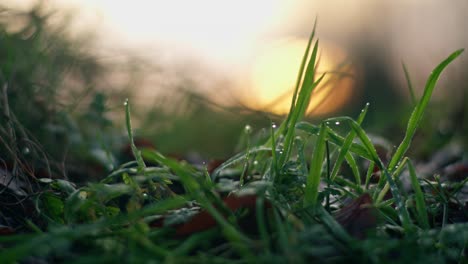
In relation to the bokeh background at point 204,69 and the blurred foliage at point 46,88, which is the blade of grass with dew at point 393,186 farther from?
the blurred foliage at point 46,88

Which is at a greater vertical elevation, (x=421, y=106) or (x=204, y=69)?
(x=421, y=106)

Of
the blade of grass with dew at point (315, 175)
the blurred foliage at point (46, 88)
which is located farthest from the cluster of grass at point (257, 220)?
the blurred foliage at point (46, 88)

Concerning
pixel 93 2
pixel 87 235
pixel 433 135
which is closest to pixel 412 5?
pixel 433 135

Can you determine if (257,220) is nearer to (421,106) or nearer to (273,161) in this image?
(273,161)

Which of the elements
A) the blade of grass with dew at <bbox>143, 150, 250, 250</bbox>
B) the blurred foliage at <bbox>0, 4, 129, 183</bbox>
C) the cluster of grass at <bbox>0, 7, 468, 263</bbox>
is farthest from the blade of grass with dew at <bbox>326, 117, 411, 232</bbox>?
the blurred foliage at <bbox>0, 4, 129, 183</bbox>

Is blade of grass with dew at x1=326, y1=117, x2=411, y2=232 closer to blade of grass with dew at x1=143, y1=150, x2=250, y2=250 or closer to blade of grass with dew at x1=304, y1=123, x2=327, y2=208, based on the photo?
blade of grass with dew at x1=304, y1=123, x2=327, y2=208

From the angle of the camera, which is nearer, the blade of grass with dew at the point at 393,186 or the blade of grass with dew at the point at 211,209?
the blade of grass with dew at the point at 211,209

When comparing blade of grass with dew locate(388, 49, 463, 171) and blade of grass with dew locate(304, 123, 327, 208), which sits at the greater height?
blade of grass with dew locate(388, 49, 463, 171)

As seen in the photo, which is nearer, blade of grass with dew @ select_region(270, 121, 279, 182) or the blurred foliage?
blade of grass with dew @ select_region(270, 121, 279, 182)

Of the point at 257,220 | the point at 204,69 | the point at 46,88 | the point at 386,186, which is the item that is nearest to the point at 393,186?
the point at 386,186
